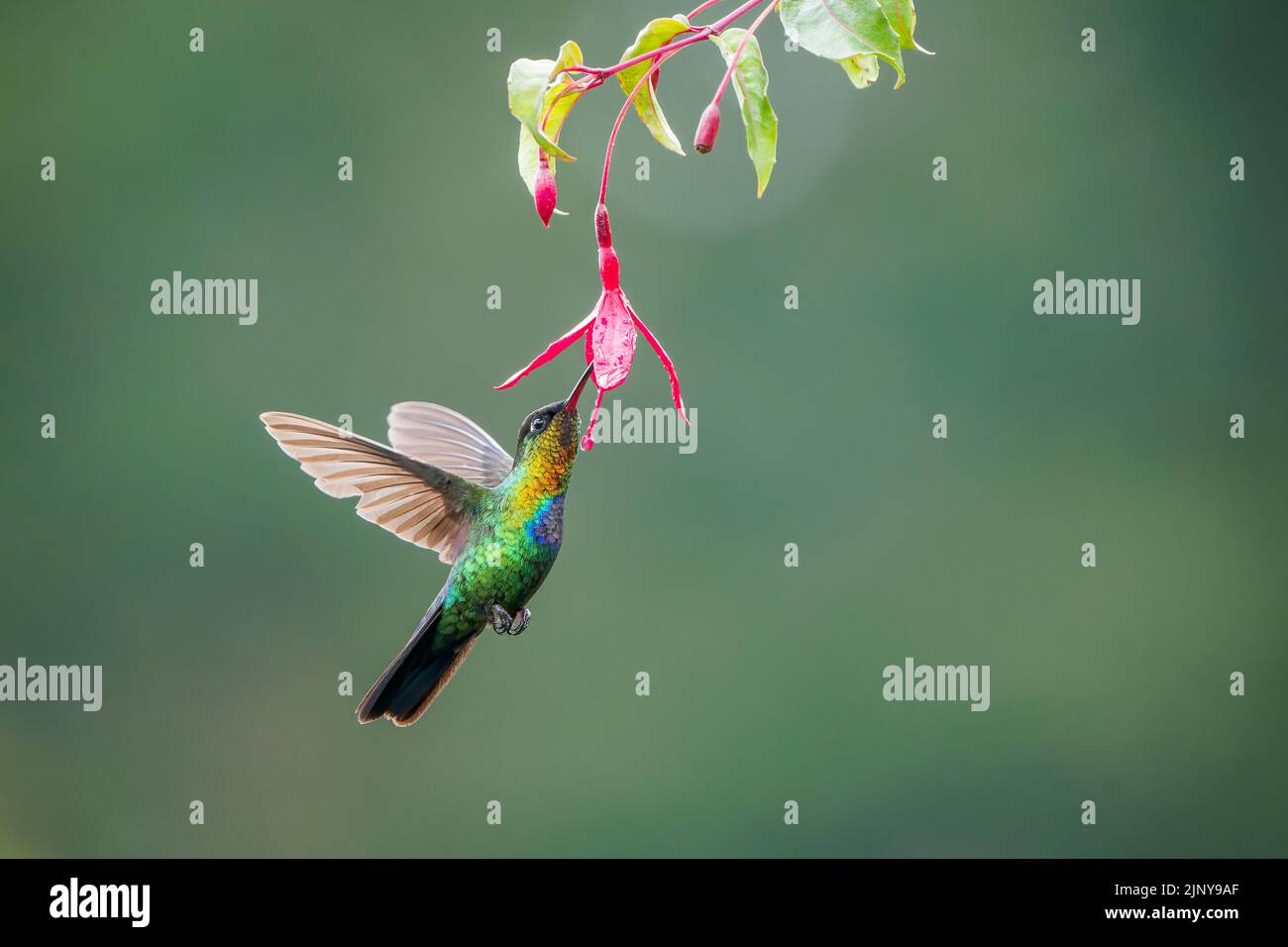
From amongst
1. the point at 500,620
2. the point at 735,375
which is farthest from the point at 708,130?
the point at 735,375

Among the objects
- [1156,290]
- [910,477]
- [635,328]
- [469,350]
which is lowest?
[635,328]

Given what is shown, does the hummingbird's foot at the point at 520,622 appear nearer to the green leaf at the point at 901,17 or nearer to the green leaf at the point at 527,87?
the green leaf at the point at 527,87

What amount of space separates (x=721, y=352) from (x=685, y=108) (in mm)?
1261

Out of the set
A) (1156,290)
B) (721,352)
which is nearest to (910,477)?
(721,352)

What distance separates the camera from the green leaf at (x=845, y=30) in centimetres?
104

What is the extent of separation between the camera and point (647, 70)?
3.59 feet

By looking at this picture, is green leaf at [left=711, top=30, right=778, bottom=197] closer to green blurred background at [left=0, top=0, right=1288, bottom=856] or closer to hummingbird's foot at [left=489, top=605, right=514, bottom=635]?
hummingbird's foot at [left=489, top=605, right=514, bottom=635]

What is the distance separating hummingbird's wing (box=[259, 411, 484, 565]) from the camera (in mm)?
1300

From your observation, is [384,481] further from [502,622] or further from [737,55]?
[737,55]

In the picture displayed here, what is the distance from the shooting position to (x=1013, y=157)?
7.09m

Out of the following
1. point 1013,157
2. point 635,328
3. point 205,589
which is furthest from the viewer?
point 1013,157

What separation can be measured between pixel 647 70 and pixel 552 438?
0.41m

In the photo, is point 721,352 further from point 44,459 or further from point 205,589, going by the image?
point 44,459

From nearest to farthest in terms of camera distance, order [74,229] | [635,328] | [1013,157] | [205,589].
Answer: [635,328], [205,589], [74,229], [1013,157]
